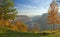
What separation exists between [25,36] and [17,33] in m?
0.17

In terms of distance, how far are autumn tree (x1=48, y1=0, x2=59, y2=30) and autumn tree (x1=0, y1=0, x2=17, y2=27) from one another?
709 mm

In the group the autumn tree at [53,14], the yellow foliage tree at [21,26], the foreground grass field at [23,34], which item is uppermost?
the autumn tree at [53,14]

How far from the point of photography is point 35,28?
4191 mm

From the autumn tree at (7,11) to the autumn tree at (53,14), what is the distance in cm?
71

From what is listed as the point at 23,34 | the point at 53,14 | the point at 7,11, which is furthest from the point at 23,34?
the point at 53,14

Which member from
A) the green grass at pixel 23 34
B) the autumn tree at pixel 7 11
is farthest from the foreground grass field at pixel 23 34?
the autumn tree at pixel 7 11

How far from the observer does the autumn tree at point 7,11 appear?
415 centimetres

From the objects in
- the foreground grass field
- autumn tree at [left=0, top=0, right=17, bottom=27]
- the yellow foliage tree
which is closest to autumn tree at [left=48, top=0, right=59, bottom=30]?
the foreground grass field

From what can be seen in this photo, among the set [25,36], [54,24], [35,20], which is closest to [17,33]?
[25,36]

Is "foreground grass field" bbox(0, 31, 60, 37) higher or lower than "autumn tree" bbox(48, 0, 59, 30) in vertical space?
lower

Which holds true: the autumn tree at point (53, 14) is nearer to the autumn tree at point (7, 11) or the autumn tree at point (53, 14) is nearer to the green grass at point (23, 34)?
the green grass at point (23, 34)

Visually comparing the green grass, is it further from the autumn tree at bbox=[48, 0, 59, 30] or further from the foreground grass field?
the autumn tree at bbox=[48, 0, 59, 30]

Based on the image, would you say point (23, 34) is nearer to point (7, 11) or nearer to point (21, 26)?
point (21, 26)

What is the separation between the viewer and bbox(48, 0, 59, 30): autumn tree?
4.16 m
